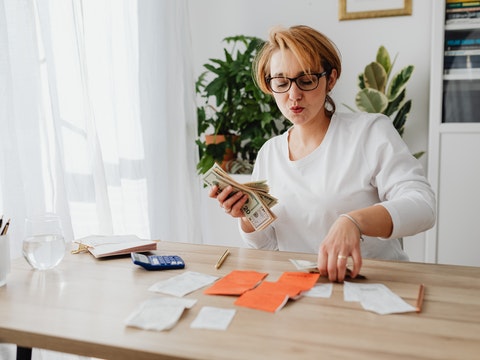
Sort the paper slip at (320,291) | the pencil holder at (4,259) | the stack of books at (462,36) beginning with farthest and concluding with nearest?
the stack of books at (462,36)
the pencil holder at (4,259)
the paper slip at (320,291)

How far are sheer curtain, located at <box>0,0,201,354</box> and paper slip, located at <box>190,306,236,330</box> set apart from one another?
98 cm

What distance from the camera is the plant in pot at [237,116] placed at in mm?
3152

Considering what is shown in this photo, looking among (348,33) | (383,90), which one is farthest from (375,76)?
(348,33)

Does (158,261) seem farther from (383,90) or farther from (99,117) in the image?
(383,90)

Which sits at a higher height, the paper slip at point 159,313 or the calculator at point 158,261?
the paper slip at point 159,313

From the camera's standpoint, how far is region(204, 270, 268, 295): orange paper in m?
1.12

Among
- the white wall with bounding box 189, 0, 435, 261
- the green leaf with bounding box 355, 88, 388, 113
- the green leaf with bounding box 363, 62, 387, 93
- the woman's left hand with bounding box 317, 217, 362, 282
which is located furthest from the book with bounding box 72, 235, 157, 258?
the white wall with bounding box 189, 0, 435, 261

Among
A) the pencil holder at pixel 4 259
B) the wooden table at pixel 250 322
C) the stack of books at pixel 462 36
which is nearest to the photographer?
the wooden table at pixel 250 322

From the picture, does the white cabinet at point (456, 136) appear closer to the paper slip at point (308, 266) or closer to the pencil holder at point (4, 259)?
the paper slip at point (308, 266)

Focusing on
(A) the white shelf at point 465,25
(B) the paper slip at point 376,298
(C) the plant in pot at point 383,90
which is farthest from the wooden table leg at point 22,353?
(A) the white shelf at point 465,25

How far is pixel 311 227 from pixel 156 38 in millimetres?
1668

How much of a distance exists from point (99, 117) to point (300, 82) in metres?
1.10

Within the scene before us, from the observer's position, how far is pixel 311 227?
1720 millimetres

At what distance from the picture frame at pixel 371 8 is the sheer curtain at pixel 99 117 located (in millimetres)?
1042
